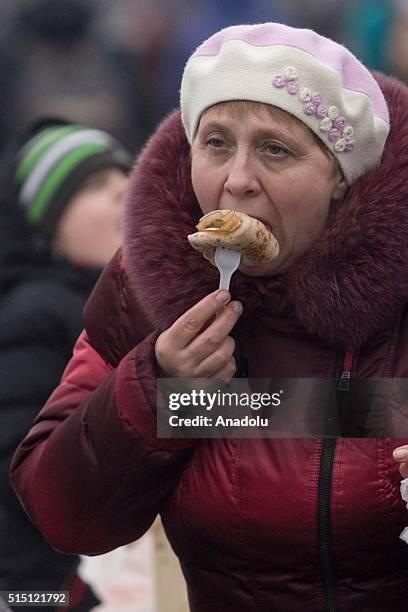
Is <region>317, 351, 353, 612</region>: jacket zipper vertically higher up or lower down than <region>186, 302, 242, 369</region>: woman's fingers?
lower down

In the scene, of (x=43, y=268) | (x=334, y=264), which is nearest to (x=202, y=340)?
(x=334, y=264)

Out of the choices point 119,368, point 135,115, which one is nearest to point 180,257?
point 119,368

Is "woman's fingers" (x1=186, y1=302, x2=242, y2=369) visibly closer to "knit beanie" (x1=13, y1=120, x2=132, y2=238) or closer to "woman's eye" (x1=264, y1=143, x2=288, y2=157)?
"woman's eye" (x1=264, y1=143, x2=288, y2=157)

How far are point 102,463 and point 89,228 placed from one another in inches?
60.5

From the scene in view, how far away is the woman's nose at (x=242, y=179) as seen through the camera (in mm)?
1958

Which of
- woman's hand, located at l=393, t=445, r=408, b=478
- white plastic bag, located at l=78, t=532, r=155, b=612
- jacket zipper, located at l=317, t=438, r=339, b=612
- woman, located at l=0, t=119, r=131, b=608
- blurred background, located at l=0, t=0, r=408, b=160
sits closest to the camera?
woman's hand, located at l=393, t=445, r=408, b=478

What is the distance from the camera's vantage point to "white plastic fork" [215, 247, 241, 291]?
6.41 ft

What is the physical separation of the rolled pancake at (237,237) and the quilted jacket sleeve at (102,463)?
186 mm

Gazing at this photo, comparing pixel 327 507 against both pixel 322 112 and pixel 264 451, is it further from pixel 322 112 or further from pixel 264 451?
pixel 322 112

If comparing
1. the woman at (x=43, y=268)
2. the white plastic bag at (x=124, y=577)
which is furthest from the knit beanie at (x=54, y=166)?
the white plastic bag at (x=124, y=577)

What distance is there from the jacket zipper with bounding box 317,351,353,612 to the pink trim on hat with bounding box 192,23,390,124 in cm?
41

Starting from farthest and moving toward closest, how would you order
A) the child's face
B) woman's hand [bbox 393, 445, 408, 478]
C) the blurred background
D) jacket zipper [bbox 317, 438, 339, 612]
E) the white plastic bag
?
the blurred background < the child's face < the white plastic bag < jacket zipper [bbox 317, 438, 339, 612] < woman's hand [bbox 393, 445, 408, 478]

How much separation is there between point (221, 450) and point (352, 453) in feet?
0.67

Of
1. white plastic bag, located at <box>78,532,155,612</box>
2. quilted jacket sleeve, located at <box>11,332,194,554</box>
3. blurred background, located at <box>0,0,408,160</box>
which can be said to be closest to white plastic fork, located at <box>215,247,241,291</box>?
quilted jacket sleeve, located at <box>11,332,194,554</box>
